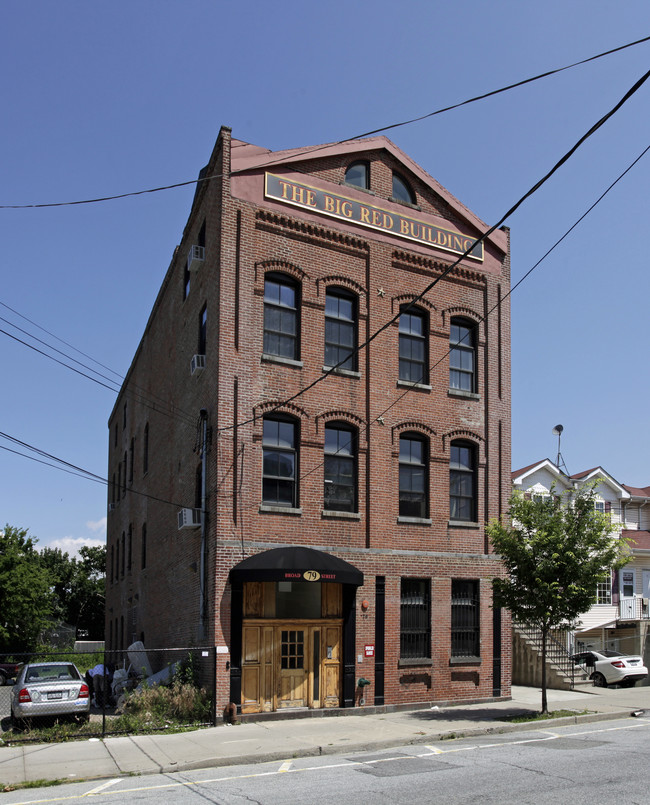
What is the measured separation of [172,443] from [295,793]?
15.2 meters

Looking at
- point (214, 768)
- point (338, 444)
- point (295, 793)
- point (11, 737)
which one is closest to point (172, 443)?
point (338, 444)

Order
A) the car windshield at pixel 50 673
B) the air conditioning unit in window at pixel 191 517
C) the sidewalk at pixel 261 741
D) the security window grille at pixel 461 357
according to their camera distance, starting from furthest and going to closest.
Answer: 1. the security window grille at pixel 461 357
2. the air conditioning unit in window at pixel 191 517
3. the car windshield at pixel 50 673
4. the sidewalk at pixel 261 741

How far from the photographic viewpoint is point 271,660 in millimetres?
17875

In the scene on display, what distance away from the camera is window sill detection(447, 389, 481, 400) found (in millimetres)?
21594

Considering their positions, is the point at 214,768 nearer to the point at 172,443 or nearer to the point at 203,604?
Result: the point at 203,604

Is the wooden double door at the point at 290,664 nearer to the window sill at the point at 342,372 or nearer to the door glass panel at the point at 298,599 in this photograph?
the door glass panel at the point at 298,599

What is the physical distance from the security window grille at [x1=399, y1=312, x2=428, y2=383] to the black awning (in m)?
5.44

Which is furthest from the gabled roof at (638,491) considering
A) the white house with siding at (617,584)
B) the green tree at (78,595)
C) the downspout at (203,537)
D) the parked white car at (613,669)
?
the green tree at (78,595)

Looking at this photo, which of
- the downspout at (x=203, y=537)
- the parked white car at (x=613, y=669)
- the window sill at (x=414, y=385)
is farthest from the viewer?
the parked white car at (x=613, y=669)

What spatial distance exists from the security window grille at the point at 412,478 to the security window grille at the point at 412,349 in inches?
66.1

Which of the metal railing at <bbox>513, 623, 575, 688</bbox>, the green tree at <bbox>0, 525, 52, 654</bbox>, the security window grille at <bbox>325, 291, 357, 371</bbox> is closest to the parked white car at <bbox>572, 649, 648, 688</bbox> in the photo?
the metal railing at <bbox>513, 623, 575, 688</bbox>

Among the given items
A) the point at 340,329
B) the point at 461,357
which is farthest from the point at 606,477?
the point at 340,329

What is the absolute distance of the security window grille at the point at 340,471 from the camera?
768 inches

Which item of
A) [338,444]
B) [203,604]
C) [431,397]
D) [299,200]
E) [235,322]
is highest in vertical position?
[299,200]
